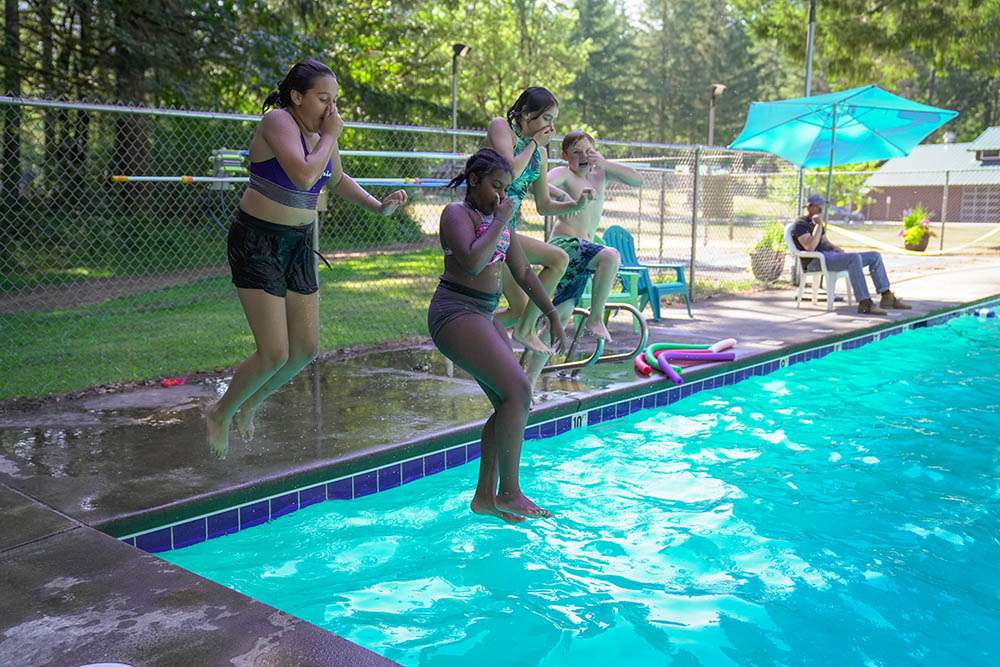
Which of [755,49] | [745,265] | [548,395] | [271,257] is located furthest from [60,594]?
[755,49]

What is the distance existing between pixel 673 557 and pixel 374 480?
1.54 metres

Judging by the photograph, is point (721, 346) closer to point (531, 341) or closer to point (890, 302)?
point (531, 341)

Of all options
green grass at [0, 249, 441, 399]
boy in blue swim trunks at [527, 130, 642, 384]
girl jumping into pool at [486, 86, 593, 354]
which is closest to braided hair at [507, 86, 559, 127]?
girl jumping into pool at [486, 86, 593, 354]

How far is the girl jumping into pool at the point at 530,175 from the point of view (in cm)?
442

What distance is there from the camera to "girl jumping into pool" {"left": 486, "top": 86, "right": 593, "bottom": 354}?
4422 millimetres

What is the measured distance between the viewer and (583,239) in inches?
243

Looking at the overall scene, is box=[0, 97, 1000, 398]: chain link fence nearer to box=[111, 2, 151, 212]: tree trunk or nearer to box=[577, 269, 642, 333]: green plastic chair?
box=[111, 2, 151, 212]: tree trunk

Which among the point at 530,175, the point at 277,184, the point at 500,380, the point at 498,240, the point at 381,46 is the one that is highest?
the point at 381,46

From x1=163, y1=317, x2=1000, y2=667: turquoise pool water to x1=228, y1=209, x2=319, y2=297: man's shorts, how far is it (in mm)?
1165

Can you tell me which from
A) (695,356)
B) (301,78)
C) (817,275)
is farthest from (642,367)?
(817,275)

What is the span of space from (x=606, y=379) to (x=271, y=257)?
132 inches

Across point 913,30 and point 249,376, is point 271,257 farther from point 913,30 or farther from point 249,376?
point 913,30

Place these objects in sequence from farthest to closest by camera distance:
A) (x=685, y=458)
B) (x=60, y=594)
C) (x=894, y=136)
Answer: (x=894, y=136), (x=685, y=458), (x=60, y=594)

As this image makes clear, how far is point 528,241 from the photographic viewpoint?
204 inches
